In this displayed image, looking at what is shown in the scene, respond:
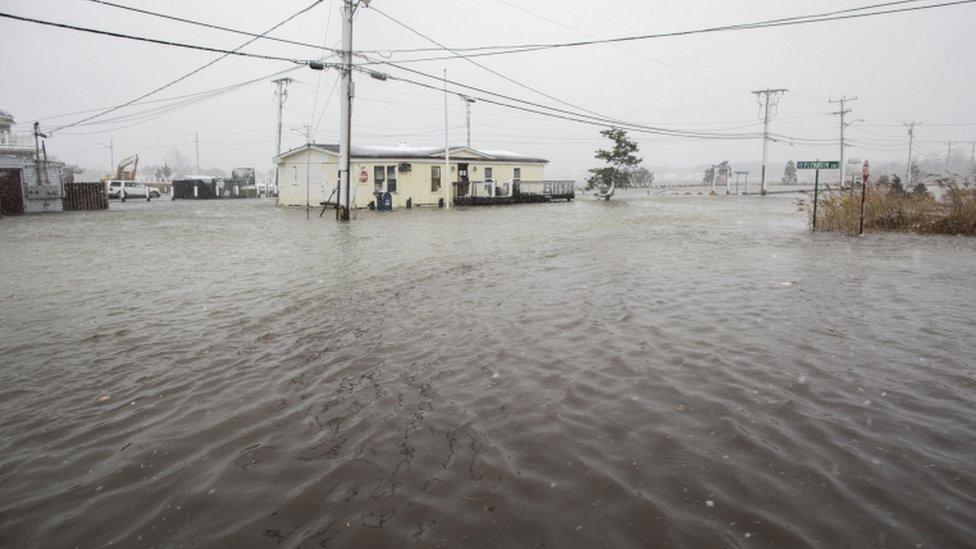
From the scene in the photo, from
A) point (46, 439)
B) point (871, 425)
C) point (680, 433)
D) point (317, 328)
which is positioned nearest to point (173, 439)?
point (46, 439)

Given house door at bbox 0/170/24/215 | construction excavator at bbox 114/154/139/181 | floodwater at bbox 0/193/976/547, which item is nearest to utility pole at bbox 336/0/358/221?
floodwater at bbox 0/193/976/547

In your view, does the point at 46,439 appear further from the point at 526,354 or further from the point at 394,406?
the point at 526,354

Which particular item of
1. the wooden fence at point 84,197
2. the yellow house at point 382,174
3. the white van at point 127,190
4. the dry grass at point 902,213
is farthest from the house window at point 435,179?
the white van at point 127,190

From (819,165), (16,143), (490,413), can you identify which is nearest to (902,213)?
(819,165)

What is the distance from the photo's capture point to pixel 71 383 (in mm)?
4965

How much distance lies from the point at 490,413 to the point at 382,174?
32717 millimetres

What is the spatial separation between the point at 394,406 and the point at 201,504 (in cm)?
160

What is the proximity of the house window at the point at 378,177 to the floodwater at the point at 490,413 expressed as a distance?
26058 mm

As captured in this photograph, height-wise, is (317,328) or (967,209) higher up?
(967,209)

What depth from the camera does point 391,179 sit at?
3559cm

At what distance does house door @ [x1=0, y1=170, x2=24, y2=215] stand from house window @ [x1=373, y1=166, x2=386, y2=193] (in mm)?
19096

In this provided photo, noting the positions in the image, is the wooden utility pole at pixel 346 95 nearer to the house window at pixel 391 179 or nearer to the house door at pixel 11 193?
the house window at pixel 391 179

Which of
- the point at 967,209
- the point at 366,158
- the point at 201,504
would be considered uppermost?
the point at 366,158

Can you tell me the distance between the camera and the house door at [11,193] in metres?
28.8
